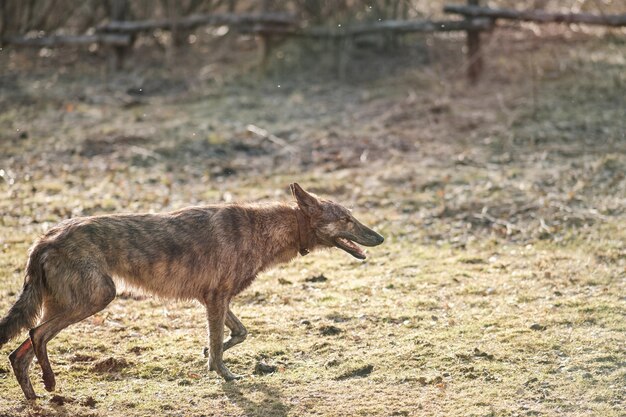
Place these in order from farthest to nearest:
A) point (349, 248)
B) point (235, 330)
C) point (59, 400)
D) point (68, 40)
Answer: point (68, 40), point (349, 248), point (235, 330), point (59, 400)

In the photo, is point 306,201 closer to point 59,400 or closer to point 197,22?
point 59,400

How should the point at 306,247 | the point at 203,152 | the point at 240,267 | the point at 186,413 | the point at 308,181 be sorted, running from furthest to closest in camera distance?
the point at 203,152 < the point at 308,181 < the point at 306,247 < the point at 240,267 < the point at 186,413

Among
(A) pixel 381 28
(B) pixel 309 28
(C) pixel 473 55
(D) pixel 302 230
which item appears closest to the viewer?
(D) pixel 302 230

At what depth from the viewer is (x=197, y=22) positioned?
1891cm

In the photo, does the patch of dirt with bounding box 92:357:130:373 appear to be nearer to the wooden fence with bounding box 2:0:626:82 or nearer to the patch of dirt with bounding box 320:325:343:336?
the patch of dirt with bounding box 320:325:343:336

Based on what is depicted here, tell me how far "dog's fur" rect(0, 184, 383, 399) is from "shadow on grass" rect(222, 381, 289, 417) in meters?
0.21

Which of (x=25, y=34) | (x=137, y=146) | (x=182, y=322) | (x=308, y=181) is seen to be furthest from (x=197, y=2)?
(x=182, y=322)

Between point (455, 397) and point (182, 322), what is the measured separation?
294 centimetres

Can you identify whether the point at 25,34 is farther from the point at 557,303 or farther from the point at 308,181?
the point at 557,303

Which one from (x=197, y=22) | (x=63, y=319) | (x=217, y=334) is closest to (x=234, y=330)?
(x=217, y=334)

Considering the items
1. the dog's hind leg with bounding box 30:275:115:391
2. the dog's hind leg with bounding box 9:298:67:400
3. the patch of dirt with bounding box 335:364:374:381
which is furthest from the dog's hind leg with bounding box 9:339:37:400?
the patch of dirt with bounding box 335:364:374:381

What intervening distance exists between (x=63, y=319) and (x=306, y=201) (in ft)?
8.16

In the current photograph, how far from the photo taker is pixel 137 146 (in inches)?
588

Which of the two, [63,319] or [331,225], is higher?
[331,225]
